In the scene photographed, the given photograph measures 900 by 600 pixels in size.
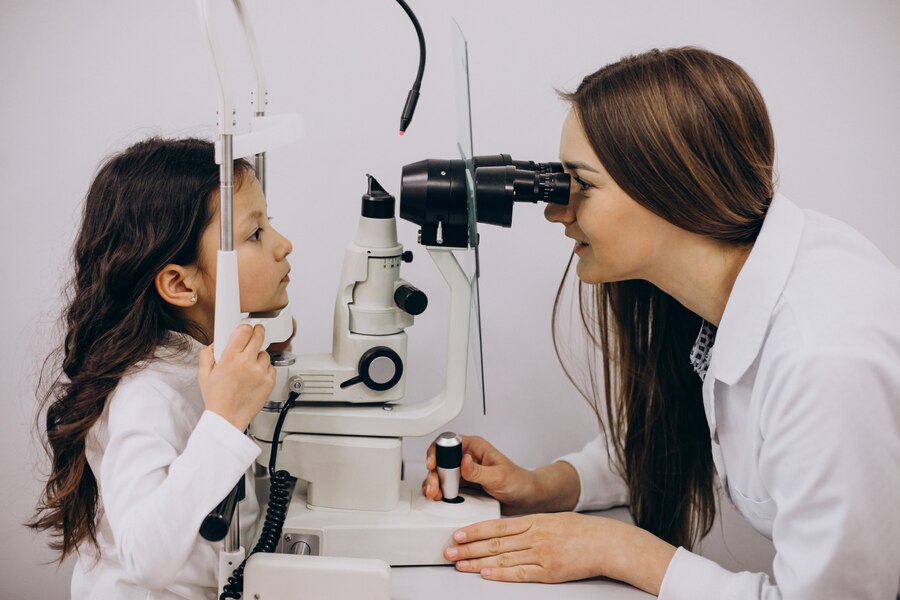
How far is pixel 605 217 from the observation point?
1118 millimetres

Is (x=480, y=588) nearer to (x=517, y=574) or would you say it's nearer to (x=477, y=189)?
(x=517, y=574)

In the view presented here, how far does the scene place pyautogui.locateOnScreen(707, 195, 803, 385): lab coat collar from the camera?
1037 millimetres

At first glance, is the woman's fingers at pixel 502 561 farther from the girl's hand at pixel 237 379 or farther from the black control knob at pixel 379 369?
the girl's hand at pixel 237 379

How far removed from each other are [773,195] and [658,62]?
0.25m

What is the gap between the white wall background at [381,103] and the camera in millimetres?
1556

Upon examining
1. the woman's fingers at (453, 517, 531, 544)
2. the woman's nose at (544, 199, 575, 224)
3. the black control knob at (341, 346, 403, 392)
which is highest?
the woman's nose at (544, 199, 575, 224)

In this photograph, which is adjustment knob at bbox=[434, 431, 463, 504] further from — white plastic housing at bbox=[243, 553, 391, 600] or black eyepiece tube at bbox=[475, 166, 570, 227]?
black eyepiece tube at bbox=[475, 166, 570, 227]

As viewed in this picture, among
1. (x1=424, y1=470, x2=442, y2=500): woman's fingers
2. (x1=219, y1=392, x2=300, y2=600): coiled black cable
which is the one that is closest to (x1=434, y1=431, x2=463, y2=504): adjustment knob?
(x1=424, y1=470, x2=442, y2=500): woman's fingers

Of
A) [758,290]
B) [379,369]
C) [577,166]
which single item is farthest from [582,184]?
[379,369]

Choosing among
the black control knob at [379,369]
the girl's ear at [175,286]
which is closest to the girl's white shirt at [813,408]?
the black control knob at [379,369]

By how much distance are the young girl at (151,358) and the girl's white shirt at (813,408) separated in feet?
2.12

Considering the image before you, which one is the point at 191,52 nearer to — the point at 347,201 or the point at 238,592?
the point at 347,201

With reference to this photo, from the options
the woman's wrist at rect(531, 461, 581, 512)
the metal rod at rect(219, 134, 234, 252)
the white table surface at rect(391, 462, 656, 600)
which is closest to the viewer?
the metal rod at rect(219, 134, 234, 252)

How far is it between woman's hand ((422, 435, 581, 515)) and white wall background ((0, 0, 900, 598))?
1.18ft
